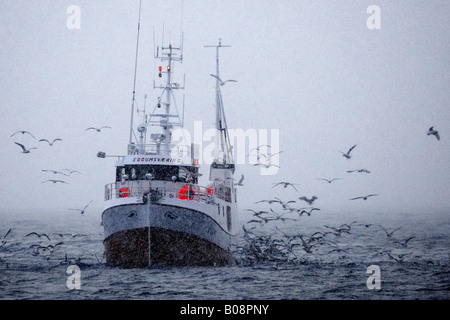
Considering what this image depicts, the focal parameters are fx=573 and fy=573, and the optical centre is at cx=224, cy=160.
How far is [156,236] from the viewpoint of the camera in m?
25.0

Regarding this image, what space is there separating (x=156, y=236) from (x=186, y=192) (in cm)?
295

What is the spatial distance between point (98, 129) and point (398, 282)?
15463mm

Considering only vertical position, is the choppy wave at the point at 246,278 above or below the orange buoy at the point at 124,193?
below

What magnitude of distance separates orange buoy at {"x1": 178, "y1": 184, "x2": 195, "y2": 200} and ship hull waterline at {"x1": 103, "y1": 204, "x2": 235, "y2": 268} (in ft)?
3.28

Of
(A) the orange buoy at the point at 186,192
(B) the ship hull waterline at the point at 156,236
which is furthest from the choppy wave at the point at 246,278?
(A) the orange buoy at the point at 186,192

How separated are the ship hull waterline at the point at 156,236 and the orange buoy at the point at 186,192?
3.28 feet

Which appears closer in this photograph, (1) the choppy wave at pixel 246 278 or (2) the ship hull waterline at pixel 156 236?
(1) the choppy wave at pixel 246 278

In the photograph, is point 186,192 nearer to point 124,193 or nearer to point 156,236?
point 156,236

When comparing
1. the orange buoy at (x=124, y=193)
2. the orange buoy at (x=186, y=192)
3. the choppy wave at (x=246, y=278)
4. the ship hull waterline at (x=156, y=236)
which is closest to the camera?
the choppy wave at (x=246, y=278)

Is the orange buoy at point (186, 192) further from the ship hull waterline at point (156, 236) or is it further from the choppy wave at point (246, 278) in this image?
the choppy wave at point (246, 278)

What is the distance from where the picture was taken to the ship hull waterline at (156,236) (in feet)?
81.9

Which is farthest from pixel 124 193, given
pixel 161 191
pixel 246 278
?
pixel 246 278

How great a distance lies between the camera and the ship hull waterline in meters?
25.0
